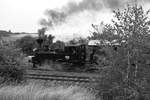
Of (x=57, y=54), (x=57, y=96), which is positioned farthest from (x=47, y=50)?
(x=57, y=96)

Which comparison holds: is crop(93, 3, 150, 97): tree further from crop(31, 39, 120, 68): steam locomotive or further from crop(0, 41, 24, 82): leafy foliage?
crop(31, 39, 120, 68): steam locomotive

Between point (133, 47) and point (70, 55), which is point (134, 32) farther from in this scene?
point (70, 55)

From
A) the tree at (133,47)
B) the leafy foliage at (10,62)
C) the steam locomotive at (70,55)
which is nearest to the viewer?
the tree at (133,47)

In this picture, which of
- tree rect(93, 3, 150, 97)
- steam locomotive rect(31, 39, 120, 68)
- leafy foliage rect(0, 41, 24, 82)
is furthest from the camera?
steam locomotive rect(31, 39, 120, 68)

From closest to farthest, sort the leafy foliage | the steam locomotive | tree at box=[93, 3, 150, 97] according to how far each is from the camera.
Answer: tree at box=[93, 3, 150, 97]
the leafy foliage
the steam locomotive

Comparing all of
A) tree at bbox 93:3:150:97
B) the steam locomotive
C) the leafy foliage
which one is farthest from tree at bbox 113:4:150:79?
the steam locomotive

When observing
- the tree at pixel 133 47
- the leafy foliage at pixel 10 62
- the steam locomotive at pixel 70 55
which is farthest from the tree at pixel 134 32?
the steam locomotive at pixel 70 55

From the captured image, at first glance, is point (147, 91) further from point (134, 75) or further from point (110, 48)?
point (110, 48)

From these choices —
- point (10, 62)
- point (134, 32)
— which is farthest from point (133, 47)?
point (10, 62)

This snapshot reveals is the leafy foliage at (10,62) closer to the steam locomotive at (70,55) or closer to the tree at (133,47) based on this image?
the tree at (133,47)

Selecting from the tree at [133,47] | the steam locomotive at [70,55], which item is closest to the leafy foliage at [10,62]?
the tree at [133,47]

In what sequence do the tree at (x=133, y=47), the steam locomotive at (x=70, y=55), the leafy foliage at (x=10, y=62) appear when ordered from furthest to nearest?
the steam locomotive at (x=70, y=55) → the leafy foliage at (x=10, y=62) → the tree at (x=133, y=47)

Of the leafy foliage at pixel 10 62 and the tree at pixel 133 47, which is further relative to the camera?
the leafy foliage at pixel 10 62

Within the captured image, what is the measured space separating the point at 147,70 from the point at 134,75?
0.34m
